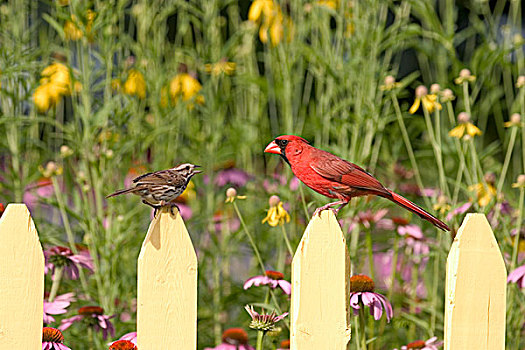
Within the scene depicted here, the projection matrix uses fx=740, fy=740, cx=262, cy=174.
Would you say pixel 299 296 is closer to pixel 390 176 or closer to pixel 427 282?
pixel 427 282

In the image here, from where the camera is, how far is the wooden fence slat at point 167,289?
158 centimetres

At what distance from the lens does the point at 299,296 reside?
5.26 ft

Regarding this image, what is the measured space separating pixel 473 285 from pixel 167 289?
0.69m

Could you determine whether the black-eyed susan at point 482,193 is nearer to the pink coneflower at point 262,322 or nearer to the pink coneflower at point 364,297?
the pink coneflower at point 364,297

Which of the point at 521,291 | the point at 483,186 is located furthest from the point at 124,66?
the point at 521,291

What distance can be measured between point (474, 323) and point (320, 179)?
49cm

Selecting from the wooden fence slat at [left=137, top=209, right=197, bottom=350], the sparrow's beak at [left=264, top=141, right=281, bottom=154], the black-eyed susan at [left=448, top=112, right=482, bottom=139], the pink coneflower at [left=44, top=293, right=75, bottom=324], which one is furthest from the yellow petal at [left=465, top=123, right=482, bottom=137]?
the pink coneflower at [left=44, top=293, right=75, bottom=324]

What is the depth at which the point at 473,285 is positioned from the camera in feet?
5.53

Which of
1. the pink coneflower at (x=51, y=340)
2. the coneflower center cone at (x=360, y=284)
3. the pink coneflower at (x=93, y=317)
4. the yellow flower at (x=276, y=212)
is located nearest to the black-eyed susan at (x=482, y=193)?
the coneflower center cone at (x=360, y=284)

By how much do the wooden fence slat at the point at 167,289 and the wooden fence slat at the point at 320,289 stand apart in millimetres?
230

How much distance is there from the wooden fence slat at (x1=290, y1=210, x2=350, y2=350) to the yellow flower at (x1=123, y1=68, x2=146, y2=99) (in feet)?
5.32

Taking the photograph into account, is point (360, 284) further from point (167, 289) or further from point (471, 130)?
point (471, 130)

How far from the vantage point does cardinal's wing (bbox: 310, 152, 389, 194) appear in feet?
5.19

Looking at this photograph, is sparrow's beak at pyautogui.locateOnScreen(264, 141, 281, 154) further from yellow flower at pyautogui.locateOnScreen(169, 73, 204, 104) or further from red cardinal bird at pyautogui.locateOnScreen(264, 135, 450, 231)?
yellow flower at pyautogui.locateOnScreen(169, 73, 204, 104)
